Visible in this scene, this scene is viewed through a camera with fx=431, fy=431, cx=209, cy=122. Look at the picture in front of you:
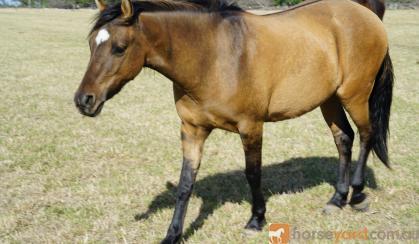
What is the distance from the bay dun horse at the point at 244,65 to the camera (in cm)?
313

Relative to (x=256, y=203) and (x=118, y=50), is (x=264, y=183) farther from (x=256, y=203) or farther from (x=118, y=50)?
(x=118, y=50)

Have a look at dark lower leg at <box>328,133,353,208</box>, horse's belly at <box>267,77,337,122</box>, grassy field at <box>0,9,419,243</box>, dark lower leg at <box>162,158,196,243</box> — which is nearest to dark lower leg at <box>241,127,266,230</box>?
grassy field at <box>0,9,419,243</box>

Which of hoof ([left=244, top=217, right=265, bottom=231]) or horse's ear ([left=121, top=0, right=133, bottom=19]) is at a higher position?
horse's ear ([left=121, top=0, right=133, bottom=19])

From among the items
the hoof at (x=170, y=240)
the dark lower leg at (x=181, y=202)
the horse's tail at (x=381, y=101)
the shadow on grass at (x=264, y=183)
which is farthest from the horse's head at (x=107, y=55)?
the horse's tail at (x=381, y=101)

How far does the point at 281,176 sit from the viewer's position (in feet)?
17.9

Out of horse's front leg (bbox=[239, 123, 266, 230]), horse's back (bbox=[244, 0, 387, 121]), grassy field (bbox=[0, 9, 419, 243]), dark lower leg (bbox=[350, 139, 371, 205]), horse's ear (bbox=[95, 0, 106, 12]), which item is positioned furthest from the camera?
dark lower leg (bbox=[350, 139, 371, 205])

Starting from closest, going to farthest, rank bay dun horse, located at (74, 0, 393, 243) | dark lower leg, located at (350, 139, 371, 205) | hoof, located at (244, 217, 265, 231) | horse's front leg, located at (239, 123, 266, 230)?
bay dun horse, located at (74, 0, 393, 243), horse's front leg, located at (239, 123, 266, 230), hoof, located at (244, 217, 265, 231), dark lower leg, located at (350, 139, 371, 205)

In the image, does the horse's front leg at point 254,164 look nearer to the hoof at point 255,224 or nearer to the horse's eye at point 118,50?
the hoof at point 255,224

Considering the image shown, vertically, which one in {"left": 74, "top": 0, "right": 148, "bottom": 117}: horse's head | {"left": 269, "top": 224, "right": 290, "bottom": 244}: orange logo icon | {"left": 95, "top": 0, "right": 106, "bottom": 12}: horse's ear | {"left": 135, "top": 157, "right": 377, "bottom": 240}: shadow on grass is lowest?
{"left": 135, "top": 157, "right": 377, "bottom": 240}: shadow on grass

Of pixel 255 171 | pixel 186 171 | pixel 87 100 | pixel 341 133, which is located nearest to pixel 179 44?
pixel 87 100

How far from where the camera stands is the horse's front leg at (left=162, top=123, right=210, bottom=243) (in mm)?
3805

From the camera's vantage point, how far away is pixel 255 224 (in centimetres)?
402

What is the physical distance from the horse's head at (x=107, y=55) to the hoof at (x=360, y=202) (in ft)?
9.24

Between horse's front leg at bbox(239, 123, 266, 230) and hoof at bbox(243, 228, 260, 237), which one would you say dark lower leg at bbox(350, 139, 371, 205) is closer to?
horse's front leg at bbox(239, 123, 266, 230)
